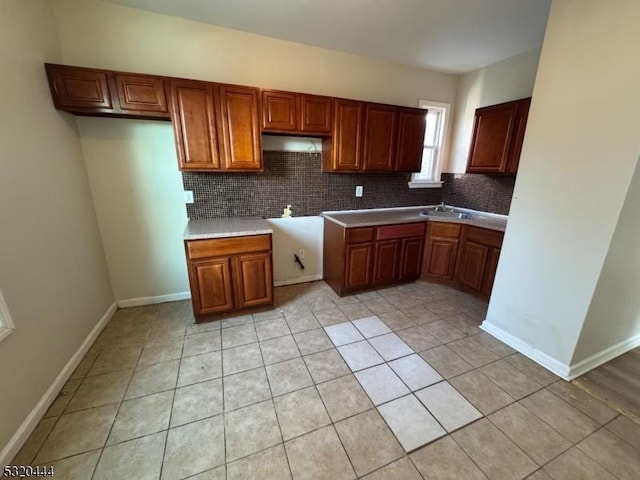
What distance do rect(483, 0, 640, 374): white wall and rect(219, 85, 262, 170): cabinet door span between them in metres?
2.24

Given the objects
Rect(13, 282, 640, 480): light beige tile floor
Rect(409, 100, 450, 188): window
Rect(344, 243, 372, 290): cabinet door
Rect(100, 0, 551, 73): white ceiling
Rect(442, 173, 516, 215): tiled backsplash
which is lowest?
Rect(13, 282, 640, 480): light beige tile floor

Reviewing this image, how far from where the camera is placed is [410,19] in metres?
2.22

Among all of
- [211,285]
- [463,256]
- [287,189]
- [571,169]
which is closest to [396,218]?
[463,256]

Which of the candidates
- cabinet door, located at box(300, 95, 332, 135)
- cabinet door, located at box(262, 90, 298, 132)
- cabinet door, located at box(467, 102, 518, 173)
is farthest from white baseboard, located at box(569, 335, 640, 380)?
cabinet door, located at box(262, 90, 298, 132)

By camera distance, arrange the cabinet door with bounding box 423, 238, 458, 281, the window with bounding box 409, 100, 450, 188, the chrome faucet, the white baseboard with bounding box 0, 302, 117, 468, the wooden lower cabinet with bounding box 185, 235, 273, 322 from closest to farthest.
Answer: the white baseboard with bounding box 0, 302, 117, 468
the wooden lower cabinet with bounding box 185, 235, 273, 322
the cabinet door with bounding box 423, 238, 458, 281
the window with bounding box 409, 100, 450, 188
the chrome faucet

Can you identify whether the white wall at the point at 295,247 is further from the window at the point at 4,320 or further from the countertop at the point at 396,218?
the window at the point at 4,320

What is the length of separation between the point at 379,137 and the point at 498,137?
4.11 feet

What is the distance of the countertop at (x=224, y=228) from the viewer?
7.34ft

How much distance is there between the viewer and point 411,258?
3.25 metres

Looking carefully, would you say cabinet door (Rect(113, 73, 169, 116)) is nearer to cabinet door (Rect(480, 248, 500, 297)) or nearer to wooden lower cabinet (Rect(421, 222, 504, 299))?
wooden lower cabinet (Rect(421, 222, 504, 299))

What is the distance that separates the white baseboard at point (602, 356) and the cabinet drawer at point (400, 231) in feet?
5.77

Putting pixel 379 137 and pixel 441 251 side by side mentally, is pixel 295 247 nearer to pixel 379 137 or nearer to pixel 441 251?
pixel 379 137

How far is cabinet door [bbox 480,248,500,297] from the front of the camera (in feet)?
8.94

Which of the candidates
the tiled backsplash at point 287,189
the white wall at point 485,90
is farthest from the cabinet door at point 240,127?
the white wall at point 485,90
